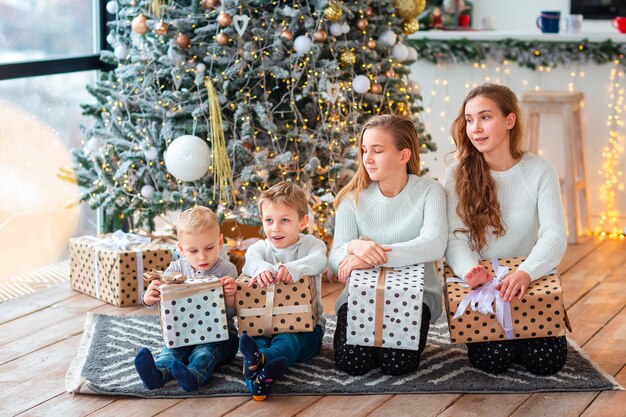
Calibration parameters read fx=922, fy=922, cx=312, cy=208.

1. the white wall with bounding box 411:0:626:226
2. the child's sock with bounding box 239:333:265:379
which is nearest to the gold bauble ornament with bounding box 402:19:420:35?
the white wall with bounding box 411:0:626:226

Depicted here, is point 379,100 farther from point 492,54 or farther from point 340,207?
point 492,54

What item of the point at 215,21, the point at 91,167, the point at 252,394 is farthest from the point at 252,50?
the point at 252,394

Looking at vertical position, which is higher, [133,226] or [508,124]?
[508,124]

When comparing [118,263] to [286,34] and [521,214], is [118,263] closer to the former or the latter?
[286,34]

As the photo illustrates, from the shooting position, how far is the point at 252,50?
3725 millimetres

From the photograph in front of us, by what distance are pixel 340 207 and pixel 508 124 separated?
599 millimetres

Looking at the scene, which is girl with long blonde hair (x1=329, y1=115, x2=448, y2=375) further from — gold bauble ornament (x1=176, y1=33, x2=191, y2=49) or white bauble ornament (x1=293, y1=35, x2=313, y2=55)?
gold bauble ornament (x1=176, y1=33, x2=191, y2=49)

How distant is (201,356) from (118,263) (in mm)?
1018

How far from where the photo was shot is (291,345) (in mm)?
2811

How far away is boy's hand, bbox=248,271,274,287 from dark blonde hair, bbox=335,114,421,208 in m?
0.39

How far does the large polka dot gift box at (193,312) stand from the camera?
9.00 ft

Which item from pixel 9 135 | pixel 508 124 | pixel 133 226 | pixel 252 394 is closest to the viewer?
pixel 252 394

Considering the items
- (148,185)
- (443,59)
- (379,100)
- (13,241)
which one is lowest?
(13,241)

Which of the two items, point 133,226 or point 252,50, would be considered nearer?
point 252,50
